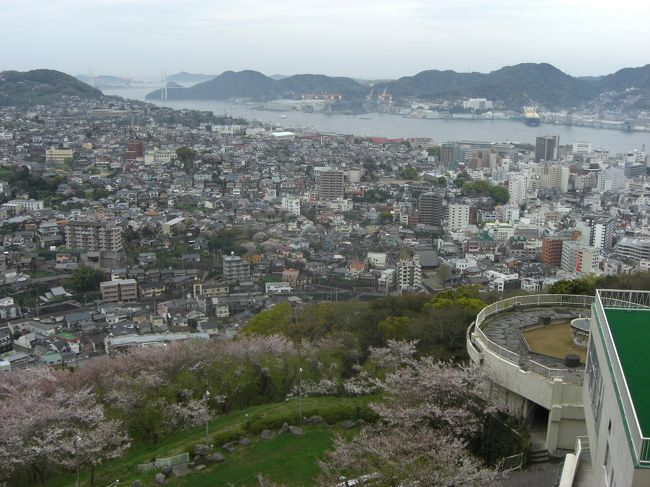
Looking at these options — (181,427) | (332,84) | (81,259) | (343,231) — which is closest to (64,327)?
(81,259)

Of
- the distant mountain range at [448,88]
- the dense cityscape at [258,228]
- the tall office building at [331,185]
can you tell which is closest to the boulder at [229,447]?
the dense cityscape at [258,228]

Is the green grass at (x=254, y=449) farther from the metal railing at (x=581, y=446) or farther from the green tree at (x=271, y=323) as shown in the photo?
the green tree at (x=271, y=323)

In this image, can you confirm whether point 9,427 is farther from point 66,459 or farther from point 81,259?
point 81,259

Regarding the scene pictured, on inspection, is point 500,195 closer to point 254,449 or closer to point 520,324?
point 520,324

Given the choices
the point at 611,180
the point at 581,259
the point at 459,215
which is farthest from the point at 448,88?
the point at 581,259

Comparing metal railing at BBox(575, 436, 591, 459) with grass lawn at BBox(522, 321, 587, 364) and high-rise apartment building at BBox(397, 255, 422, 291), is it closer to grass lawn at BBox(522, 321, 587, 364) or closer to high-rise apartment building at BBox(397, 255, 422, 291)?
grass lawn at BBox(522, 321, 587, 364)

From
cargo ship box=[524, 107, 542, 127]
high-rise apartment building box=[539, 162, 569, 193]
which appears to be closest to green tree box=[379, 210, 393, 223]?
high-rise apartment building box=[539, 162, 569, 193]
